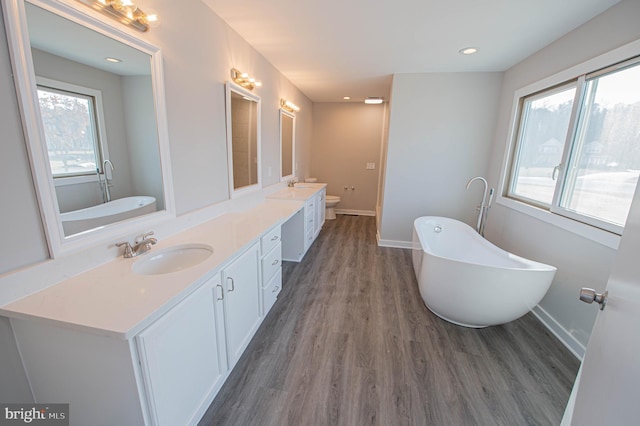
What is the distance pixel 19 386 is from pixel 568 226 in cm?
347

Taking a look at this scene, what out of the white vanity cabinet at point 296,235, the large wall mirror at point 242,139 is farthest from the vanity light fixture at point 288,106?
the white vanity cabinet at point 296,235

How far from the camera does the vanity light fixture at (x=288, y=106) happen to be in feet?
12.5

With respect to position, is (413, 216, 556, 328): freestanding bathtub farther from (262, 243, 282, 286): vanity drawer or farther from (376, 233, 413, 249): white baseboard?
(376, 233, 413, 249): white baseboard

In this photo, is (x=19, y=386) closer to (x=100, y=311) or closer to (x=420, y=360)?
(x=100, y=311)

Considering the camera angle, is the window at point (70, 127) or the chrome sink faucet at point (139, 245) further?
the chrome sink faucet at point (139, 245)

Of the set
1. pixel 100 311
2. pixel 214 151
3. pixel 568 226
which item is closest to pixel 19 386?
pixel 100 311

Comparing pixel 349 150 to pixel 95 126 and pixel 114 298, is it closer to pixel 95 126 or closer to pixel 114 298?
pixel 95 126

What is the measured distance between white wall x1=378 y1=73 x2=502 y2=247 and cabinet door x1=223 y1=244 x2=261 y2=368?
2.65m

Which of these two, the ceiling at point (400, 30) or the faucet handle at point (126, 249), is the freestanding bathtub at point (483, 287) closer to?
the ceiling at point (400, 30)

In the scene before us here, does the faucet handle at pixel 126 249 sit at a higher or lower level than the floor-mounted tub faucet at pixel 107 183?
lower

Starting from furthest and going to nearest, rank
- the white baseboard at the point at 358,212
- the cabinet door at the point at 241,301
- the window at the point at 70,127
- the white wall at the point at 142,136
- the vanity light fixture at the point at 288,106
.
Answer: the white baseboard at the point at 358,212
the vanity light fixture at the point at 288,106
the cabinet door at the point at 241,301
the white wall at the point at 142,136
the window at the point at 70,127

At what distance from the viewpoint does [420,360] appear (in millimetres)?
1904

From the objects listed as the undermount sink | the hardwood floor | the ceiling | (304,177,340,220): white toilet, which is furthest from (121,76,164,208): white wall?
(304,177,340,220): white toilet

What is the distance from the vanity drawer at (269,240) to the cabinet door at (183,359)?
0.67 m
